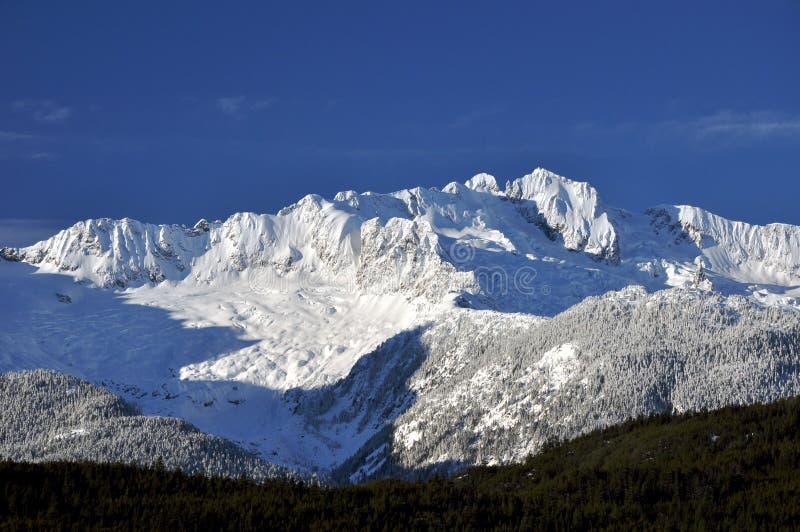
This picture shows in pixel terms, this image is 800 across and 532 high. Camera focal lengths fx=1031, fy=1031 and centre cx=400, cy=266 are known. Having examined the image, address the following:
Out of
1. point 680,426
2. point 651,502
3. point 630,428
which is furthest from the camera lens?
point 630,428

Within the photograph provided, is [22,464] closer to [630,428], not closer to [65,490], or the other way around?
[65,490]

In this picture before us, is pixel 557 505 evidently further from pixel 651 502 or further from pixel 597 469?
pixel 597 469

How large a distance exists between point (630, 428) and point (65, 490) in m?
61.0

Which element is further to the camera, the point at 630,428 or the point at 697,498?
the point at 630,428

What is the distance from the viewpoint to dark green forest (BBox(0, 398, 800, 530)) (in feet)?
239

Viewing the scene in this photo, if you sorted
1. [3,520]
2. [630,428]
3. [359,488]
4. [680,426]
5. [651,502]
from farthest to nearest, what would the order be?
[630,428], [680,426], [359,488], [651,502], [3,520]

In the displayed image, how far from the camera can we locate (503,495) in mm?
83250

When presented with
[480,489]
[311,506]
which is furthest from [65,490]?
[480,489]

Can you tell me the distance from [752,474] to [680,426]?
21.0m

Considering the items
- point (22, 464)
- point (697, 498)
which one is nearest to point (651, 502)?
point (697, 498)

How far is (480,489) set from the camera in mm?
93125

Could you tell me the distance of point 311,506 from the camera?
7738cm

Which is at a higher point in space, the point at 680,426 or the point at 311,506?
the point at 680,426

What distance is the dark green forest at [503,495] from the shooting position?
72.9 meters
